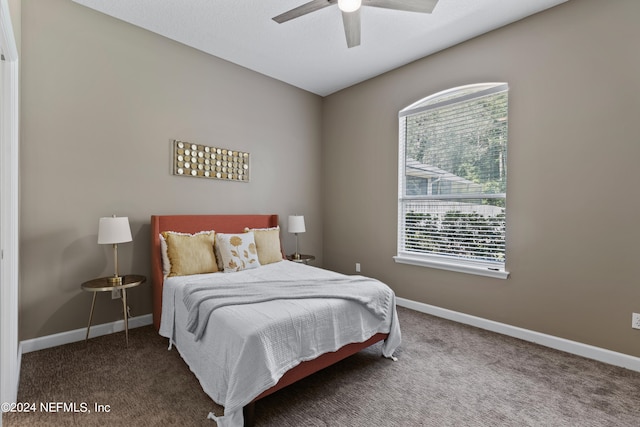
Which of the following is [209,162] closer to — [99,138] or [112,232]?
[99,138]

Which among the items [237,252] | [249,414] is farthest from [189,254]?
[249,414]

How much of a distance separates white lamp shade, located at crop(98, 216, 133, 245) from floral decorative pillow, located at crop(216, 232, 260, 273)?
856 millimetres

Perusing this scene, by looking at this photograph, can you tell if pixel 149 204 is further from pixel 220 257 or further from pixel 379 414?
pixel 379 414

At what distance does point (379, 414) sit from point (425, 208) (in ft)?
8.09

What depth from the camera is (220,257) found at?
320cm

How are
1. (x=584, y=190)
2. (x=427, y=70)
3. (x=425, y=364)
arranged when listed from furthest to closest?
(x=427, y=70) → (x=584, y=190) → (x=425, y=364)

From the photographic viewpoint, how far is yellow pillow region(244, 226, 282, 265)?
3521 mm

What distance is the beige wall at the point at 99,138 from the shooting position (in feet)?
8.49

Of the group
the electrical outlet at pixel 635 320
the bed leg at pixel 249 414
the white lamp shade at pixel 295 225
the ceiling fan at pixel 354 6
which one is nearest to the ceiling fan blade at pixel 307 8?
the ceiling fan at pixel 354 6

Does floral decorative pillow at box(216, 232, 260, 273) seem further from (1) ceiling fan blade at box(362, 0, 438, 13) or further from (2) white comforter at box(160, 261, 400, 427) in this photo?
(1) ceiling fan blade at box(362, 0, 438, 13)

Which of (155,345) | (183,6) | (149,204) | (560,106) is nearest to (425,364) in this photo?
(155,345)

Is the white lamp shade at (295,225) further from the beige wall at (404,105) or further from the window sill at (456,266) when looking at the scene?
the window sill at (456,266)

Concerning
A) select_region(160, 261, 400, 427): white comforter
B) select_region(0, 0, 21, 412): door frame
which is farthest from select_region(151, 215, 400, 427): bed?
select_region(0, 0, 21, 412): door frame

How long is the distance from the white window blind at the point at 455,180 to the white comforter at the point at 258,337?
1.38 metres
